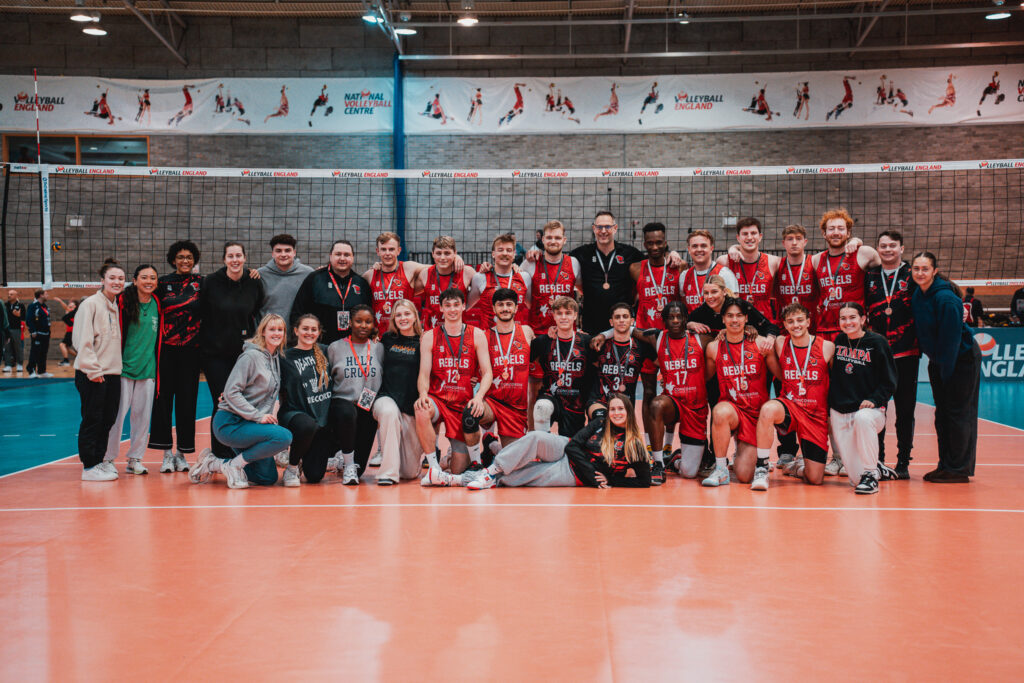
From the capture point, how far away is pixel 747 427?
586 centimetres

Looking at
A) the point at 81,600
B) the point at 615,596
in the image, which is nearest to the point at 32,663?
the point at 81,600

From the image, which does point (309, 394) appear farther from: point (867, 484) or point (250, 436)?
point (867, 484)

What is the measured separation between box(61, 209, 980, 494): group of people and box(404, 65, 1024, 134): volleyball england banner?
1087 cm

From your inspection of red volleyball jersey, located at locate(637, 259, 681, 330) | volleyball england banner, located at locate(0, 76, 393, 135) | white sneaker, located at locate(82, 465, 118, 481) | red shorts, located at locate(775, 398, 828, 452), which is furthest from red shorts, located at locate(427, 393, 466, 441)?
volleyball england banner, located at locate(0, 76, 393, 135)

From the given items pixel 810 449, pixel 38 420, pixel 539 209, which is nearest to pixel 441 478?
pixel 810 449

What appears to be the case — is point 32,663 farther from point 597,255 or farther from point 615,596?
point 597,255

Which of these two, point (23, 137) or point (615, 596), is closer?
point (615, 596)

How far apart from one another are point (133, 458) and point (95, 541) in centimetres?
230

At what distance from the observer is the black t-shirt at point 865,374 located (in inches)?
225

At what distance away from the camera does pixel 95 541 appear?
13.9 feet

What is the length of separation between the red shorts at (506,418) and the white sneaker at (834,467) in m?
2.49

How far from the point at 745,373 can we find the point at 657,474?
1016 millimetres

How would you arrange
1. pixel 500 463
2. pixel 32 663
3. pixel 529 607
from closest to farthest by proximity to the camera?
pixel 32 663 → pixel 529 607 → pixel 500 463

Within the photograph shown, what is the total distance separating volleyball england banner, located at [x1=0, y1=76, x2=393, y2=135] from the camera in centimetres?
1691
